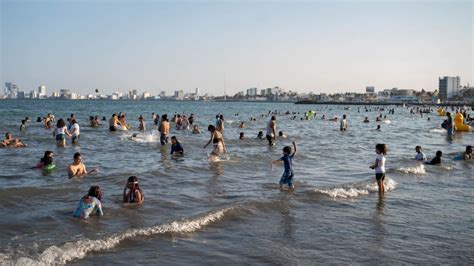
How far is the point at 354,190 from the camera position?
11.6m

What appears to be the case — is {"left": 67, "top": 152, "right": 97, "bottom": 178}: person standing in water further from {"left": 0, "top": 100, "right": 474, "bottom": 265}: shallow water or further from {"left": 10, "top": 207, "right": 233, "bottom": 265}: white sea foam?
{"left": 10, "top": 207, "right": 233, "bottom": 265}: white sea foam

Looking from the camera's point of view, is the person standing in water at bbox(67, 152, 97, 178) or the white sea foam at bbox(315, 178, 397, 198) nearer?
the white sea foam at bbox(315, 178, 397, 198)

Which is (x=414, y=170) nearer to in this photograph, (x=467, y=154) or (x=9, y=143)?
(x=467, y=154)

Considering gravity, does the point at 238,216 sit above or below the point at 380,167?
below

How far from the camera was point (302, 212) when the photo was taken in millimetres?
9523

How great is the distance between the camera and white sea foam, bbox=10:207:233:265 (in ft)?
21.0

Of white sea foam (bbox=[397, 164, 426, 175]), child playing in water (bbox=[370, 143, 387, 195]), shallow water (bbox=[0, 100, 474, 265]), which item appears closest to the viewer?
shallow water (bbox=[0, 100, 474, 265])

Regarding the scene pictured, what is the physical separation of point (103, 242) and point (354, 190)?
22.8 ft

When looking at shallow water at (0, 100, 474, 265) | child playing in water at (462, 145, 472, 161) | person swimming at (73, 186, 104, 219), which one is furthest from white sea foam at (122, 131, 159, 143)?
person swimming at (73, 186, 104, 219)

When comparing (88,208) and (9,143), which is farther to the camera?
(9,143)

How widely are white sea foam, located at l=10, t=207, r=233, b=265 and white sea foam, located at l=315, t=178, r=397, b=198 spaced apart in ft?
11.3

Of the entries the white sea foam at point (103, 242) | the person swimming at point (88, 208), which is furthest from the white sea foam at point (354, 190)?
the person swimming at point (88, 208)

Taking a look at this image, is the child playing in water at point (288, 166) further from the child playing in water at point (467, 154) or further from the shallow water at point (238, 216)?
the child playing in water at point (467, 154)

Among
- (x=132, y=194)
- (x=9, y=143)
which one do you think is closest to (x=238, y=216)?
(x=132, y=194)
